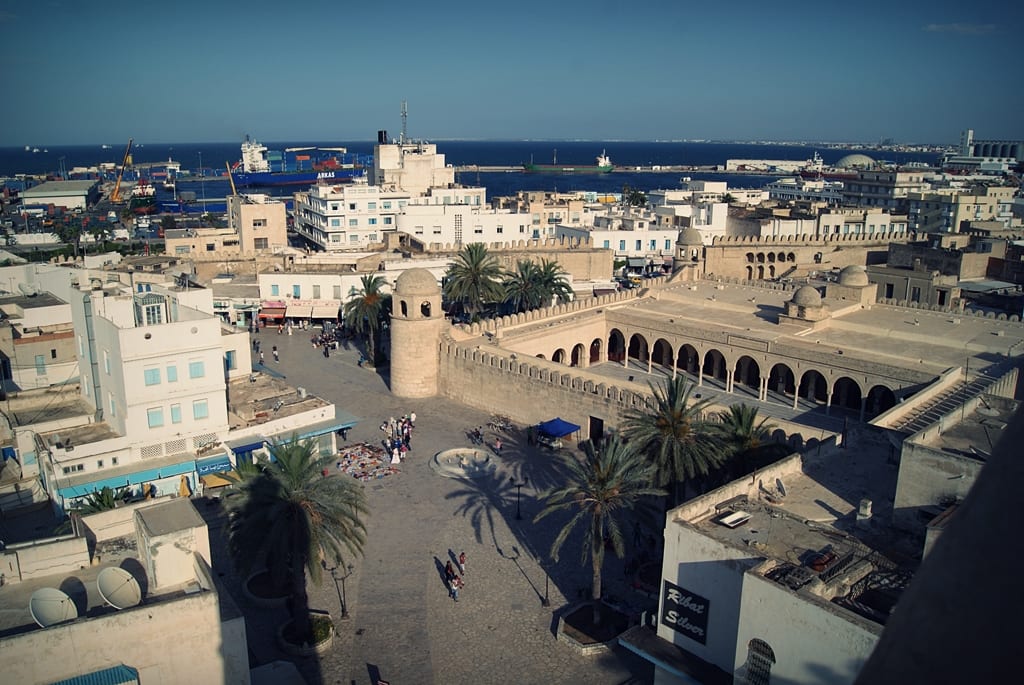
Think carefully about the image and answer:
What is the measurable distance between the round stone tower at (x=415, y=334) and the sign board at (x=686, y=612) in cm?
1734

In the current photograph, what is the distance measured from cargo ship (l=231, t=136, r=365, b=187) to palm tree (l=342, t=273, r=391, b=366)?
9331cm

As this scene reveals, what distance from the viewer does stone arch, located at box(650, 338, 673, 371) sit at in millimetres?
35188

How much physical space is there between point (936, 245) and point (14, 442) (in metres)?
45.6

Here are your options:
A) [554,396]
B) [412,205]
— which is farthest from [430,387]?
[412,205]

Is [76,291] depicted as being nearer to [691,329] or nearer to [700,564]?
[700,564]

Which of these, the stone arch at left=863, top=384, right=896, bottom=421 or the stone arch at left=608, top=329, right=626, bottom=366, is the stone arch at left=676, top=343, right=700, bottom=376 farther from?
the stone arch at left=863, top=384, right=896, bottom=421

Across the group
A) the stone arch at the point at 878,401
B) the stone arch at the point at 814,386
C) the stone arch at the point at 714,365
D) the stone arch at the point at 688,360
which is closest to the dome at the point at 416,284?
the stone arch at the point at 688,360

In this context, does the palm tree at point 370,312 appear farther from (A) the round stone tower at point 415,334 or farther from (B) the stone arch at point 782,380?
(B) the stone arch at point 782,380

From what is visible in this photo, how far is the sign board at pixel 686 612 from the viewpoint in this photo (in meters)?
14.0

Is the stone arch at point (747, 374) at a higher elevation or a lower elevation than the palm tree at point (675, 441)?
lower

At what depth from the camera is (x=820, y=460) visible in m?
18.9

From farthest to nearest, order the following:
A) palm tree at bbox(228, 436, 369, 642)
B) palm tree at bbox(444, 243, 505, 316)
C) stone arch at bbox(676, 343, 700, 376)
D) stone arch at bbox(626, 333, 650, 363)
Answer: palm tree at bbox(444, 243, 505, 316), stone arch at bbox(626, 333, 650, 363), stone arch at bbox(676, 343, 700, 376), palm tree at bbox(228, 436, 369, 642)

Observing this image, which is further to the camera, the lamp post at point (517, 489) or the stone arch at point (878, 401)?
the stone arch at point (878, 401)

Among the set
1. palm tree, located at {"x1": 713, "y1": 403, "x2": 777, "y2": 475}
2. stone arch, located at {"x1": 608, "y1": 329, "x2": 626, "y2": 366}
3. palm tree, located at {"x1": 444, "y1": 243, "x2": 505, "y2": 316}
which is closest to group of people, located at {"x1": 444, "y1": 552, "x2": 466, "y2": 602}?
palm tree, located at {"x1": 713, "y1": 403, "x2": 777, "y2": 475}
